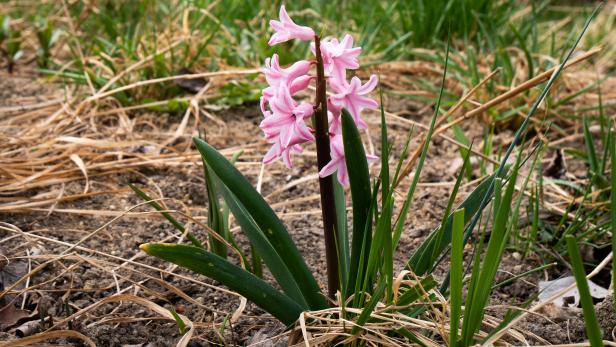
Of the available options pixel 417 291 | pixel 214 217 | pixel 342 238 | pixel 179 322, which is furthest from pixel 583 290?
pixel 214 217

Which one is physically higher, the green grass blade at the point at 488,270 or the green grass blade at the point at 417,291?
the green grass blade at the point at 488,270

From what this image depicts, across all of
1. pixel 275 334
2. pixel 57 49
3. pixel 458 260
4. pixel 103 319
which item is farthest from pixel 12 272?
pixel 57 49

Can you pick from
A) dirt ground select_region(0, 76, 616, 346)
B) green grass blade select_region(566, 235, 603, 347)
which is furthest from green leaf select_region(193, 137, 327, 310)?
green grass blade select_region(566, 235, 603, 347)

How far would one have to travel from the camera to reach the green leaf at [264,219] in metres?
1.53

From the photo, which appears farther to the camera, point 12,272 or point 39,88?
point 39,88

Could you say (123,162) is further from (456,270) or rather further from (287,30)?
(456,270)

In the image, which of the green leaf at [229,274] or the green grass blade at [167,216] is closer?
the green leaf at [229,274]

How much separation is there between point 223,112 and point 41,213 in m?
1.06

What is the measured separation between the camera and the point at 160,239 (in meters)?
2.15

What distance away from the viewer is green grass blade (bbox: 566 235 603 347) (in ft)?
3.48

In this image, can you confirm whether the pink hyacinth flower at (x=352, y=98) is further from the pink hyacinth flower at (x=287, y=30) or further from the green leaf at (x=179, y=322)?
the green leaf at (x=179, y=322)

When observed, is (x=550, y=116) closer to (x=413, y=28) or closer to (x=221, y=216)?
(x=413, y=28)

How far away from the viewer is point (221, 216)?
72.7 inches

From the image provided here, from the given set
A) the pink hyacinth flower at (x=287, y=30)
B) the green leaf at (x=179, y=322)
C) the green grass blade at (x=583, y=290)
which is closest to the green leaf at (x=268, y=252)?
the green leaf at (x=179, y=322)
